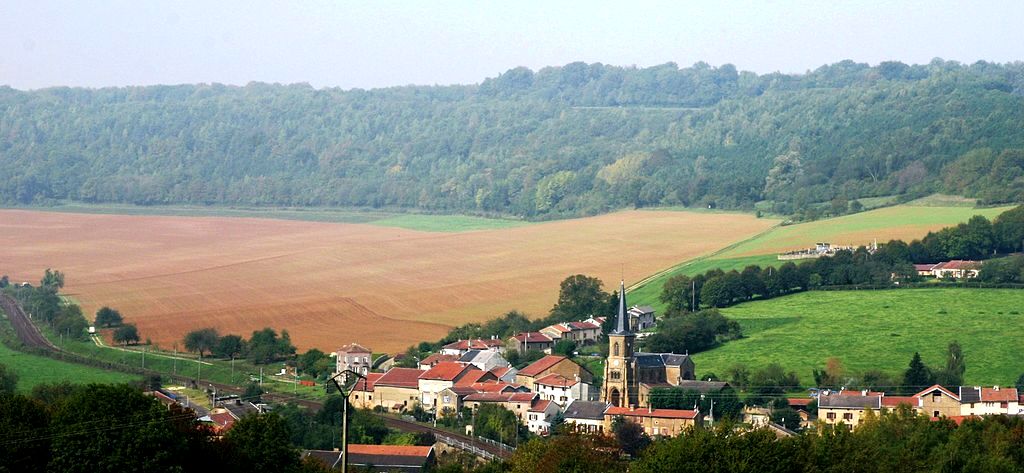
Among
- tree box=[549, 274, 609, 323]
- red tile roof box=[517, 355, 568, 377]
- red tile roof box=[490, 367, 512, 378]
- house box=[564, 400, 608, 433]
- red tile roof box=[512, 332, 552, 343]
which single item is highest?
tree box=[549, 274, 609, 323]

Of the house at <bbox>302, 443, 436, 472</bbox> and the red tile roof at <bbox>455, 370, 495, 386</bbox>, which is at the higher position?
the red tile roof at <bbox>455, 370, 495, 386</bbox>

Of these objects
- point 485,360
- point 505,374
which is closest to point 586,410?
point 505,374

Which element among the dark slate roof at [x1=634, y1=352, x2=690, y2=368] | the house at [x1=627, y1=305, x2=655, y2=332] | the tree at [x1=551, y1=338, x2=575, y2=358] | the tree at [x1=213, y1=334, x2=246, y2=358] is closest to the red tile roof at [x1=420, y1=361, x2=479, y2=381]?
the tree at [x1=551, y1=338, x2=575, y2=358]

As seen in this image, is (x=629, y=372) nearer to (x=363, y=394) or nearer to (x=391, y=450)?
(x=363, y=394)

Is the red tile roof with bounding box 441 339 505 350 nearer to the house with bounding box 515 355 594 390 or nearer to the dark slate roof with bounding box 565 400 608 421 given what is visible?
the house with bounding box 515 355 594 390

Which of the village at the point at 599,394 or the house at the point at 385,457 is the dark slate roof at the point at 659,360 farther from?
the house at the point at 385,457
